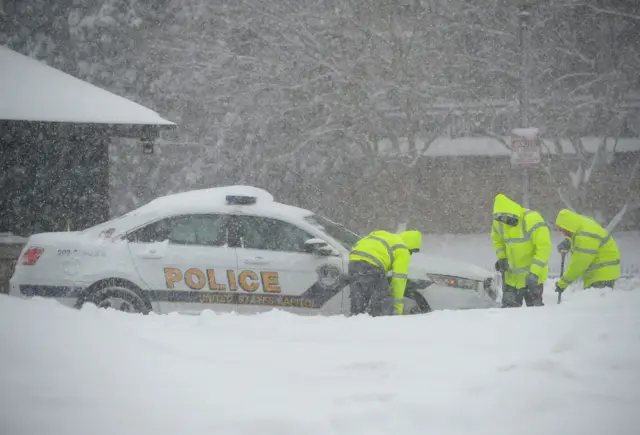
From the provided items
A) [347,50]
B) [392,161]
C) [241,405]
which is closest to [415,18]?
[347,50]

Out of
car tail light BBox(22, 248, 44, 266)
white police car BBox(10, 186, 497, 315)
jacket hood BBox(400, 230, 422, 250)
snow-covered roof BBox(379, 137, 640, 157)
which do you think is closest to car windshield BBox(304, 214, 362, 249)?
white police car BBox(10, 186, 497, 315)

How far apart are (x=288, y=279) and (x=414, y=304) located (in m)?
1.28

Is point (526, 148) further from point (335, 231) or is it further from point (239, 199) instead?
point (239, 199)

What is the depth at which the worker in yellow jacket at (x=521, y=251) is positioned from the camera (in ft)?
24.9

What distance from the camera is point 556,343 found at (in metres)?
4.57

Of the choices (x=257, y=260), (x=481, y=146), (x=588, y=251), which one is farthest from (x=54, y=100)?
(x=481, y=146)

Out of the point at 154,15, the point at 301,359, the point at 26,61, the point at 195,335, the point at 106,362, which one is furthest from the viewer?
the point at 154,15

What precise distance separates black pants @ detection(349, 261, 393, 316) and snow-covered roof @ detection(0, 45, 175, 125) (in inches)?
243

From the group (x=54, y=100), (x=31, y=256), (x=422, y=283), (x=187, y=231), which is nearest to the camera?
(x=422, y=283)

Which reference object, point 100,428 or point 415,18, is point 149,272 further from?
point 415,18

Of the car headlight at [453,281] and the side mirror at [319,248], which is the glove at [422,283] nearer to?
the car headlight at [453,281]

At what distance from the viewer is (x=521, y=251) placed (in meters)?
7.77

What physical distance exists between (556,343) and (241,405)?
207 centimetres

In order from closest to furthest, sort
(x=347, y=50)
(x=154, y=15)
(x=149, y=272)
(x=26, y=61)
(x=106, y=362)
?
(x=106, y=362) < (x=149, y=272) < (x=26, y=61) < (x=347, y=50) < (x=154, y=15)
